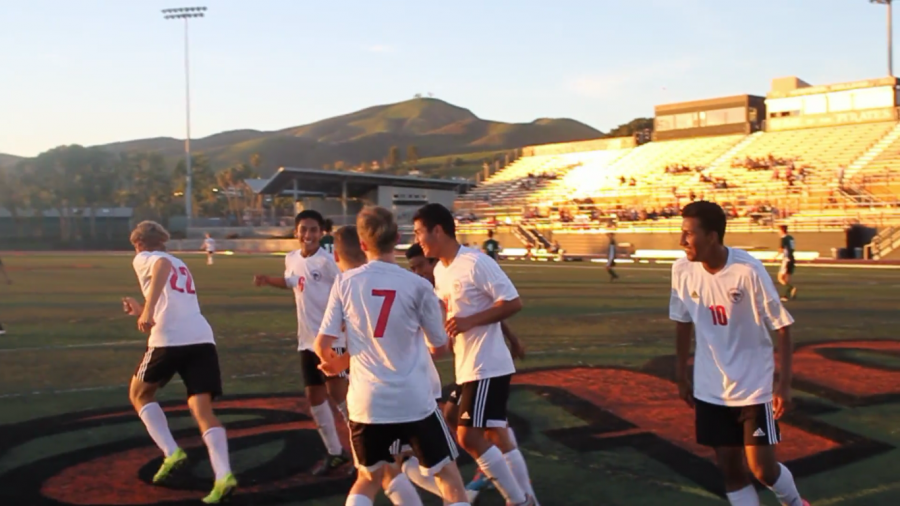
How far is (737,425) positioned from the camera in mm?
4512

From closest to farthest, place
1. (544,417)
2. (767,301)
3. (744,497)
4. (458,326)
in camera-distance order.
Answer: (767,301)
(744,497)
(458,326)
(544,417)

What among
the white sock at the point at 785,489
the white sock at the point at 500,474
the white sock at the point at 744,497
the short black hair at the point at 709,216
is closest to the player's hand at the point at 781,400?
the white sock at the point at 785,489

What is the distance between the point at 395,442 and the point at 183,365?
89.8 inches

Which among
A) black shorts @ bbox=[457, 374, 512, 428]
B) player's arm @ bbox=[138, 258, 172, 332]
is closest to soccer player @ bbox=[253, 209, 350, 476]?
player's arm @ bbox=[138, 258, 172, 332]

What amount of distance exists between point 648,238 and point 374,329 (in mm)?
41544

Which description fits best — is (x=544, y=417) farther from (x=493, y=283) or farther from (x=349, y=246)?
(x=349, y=246)

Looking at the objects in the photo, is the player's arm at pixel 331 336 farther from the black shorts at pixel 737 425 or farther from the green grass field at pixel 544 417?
the black shorts at pixel 737 425

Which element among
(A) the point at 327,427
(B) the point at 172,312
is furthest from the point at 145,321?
(A) the point at 327,427

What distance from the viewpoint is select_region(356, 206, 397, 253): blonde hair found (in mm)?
4289

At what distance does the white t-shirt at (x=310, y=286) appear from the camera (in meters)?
6.41

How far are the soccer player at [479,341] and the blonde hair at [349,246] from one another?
37 centimetres

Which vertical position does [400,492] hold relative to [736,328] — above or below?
Answer: below

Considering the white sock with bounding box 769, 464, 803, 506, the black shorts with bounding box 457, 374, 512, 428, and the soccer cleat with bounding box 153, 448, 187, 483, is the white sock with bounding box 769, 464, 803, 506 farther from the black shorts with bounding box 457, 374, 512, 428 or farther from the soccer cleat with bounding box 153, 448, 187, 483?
the soccer cleat with bounding box 153, 448, 187, 483

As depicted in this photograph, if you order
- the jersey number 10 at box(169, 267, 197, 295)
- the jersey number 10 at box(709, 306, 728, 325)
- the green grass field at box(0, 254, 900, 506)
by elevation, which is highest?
the jersey number 10 at box(169, 267, 197, 295)
